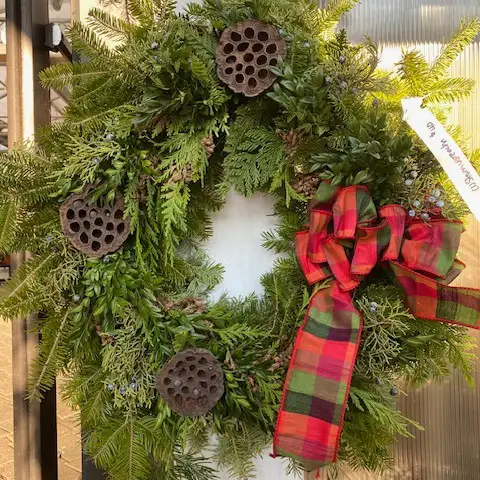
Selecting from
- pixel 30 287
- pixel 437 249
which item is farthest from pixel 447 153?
pixel 30 287

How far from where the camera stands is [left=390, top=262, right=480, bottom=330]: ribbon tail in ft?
1.95

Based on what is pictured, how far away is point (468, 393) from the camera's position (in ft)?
3.08

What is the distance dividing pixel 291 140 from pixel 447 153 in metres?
0.21

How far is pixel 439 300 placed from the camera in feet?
1.97

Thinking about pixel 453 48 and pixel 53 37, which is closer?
pixel 453 48

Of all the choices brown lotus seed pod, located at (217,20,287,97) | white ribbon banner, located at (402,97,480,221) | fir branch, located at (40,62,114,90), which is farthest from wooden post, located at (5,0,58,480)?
white ribbon banner, located at (402,97,480,221)

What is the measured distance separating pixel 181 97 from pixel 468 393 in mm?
848

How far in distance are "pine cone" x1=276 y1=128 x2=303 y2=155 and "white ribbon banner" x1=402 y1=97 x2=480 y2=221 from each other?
0.14 meters

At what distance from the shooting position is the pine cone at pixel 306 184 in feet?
2.11

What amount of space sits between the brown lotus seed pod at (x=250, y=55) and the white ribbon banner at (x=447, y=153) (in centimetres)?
19

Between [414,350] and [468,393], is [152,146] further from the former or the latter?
[468,393]

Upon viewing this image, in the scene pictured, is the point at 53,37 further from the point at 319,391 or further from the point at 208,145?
the point at 319,391

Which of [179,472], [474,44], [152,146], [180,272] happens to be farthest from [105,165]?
[474,44]

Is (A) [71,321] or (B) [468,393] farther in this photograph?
(B) [468,393]
